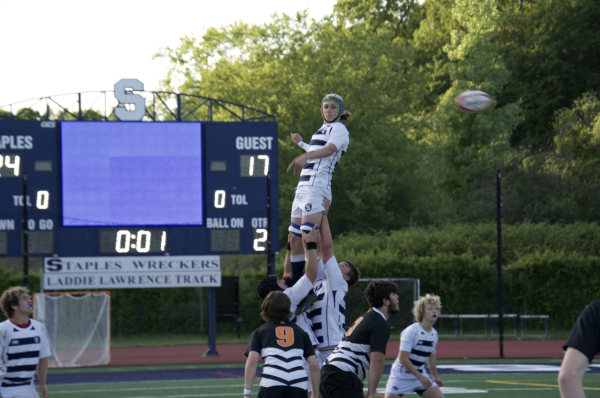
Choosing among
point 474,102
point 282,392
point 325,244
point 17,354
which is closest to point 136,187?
point 474,102

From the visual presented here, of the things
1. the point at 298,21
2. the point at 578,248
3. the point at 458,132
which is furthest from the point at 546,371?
Answer: the point at 298,21

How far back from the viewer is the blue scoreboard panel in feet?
66.5

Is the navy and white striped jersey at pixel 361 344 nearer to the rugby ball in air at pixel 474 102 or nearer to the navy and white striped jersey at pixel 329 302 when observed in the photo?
the navy and white striped jersey at pixel 329 302

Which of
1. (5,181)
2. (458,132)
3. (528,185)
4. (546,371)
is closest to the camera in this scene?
(546,371)

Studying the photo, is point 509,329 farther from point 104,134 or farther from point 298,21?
point 298,21

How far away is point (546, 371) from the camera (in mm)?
18812

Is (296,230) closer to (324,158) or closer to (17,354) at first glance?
(324,158)

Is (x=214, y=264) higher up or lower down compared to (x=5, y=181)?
lower down

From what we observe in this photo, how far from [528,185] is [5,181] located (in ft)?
92.3

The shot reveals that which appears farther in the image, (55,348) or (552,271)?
(552,271)

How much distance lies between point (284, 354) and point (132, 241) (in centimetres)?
1487

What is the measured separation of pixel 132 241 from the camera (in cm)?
2067

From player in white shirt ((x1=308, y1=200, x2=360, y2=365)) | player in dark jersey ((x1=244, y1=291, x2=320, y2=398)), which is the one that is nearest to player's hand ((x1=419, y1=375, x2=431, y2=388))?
player in white shirt ((x1=308, y1=200, x2=360, y2=365))

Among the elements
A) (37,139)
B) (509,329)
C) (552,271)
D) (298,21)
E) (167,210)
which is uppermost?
(298,21)
